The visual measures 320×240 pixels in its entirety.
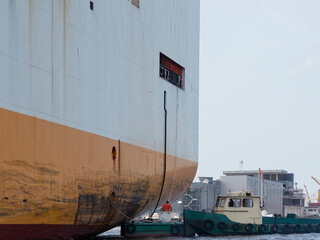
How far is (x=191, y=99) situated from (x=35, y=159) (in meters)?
11.5

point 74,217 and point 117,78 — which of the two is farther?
point 117,78

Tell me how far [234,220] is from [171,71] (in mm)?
11624

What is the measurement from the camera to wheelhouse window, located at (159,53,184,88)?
65.1 feet

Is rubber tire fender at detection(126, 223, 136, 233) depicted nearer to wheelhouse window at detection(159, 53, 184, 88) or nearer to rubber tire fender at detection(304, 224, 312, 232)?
wheelhouse window at detection(159, 53, 184, 88)

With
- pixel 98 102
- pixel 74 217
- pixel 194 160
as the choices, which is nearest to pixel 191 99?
pixel 194 160

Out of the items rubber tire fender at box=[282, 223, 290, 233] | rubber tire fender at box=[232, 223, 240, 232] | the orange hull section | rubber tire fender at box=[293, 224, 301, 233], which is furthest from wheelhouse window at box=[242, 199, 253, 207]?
the orange hull section

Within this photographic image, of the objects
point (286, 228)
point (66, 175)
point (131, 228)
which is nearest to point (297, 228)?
point (286, 228)

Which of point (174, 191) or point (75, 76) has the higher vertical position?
point (75, 76)

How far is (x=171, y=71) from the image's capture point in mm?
20719

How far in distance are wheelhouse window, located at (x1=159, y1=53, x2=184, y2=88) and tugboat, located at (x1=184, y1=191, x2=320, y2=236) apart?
27.5 feet

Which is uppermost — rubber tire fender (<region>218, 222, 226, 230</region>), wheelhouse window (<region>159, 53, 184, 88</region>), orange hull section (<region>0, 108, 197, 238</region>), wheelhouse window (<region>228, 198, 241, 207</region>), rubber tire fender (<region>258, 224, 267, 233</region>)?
wheelhouse window (<region>159, 53, 184, 88</region>)

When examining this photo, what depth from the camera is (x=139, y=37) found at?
58.3 ft

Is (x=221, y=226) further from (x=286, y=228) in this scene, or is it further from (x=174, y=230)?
(x=286, y=228)

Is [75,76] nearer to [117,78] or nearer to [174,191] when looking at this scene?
[117,78]
